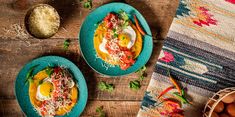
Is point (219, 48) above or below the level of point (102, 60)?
above

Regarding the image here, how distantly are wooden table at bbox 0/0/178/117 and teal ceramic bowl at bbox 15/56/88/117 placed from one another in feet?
0.39

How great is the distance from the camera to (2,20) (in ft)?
9.96

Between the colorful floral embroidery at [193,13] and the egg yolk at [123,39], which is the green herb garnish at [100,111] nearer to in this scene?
the egg yolk at [123,39]

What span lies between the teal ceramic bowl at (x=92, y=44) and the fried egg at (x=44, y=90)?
345 millimetres

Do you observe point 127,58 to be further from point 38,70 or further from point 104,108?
point 38,70

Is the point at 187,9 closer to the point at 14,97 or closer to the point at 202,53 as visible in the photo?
the point at 202,53

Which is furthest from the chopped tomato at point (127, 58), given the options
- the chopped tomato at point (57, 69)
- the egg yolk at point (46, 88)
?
the egg yolk at point (46, 88)

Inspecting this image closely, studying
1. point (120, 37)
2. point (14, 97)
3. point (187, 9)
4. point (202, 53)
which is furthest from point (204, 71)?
point (14, 97)

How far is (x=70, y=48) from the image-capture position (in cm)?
308

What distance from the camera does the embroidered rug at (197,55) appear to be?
3.09 m

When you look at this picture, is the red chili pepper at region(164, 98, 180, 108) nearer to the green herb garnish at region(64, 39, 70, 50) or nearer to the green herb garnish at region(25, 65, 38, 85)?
the green herb garnish at region(64, 39, 70, 50)

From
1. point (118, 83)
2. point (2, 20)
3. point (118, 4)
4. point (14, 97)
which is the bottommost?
point (14, 97)

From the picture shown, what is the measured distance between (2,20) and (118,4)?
935mm

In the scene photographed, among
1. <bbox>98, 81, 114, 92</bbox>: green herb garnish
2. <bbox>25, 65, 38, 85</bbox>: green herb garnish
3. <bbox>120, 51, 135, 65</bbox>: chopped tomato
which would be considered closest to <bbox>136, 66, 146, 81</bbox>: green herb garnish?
<bbox>120, 51, 135, 65</bbox>: chopped tomato
